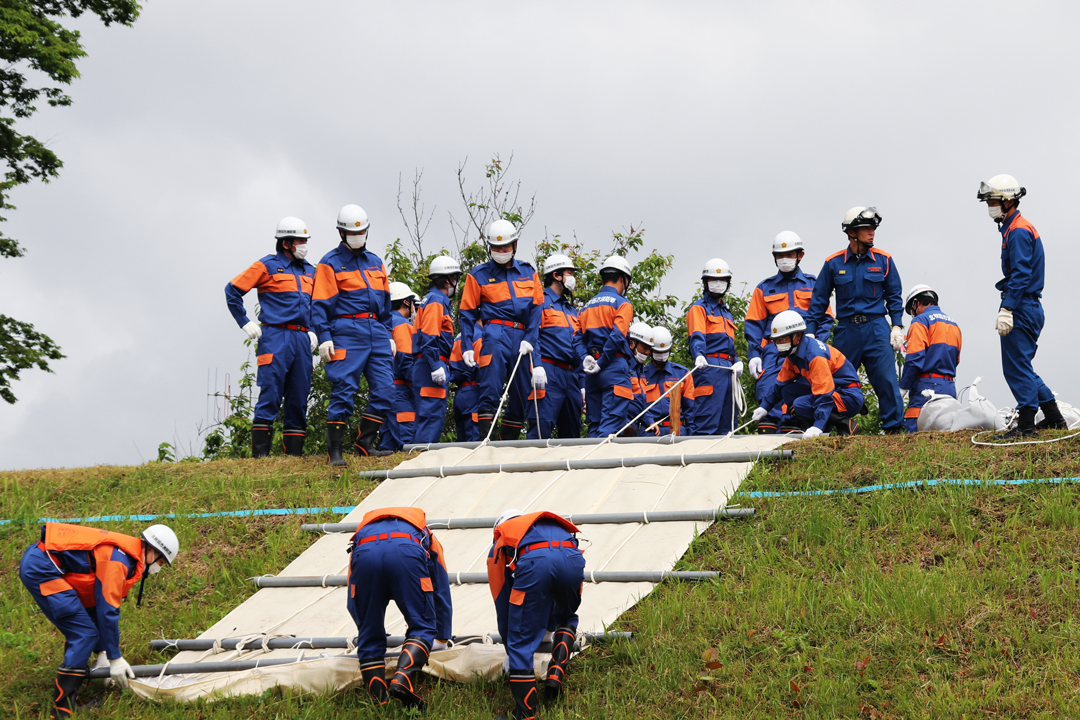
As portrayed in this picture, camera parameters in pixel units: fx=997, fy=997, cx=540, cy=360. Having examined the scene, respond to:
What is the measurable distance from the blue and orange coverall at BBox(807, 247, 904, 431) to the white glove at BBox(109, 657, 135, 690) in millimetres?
7368

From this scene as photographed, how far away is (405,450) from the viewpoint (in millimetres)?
10961

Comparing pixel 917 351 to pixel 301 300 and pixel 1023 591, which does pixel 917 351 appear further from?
pixel 301 300

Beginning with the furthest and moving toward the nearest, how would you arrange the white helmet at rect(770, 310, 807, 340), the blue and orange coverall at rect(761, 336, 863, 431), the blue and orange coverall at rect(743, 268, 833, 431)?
1. the blue and orange coverall at rect(743, 268, 833, 431)
2. the white helmet at rect(770, 310, 807, 340)
3. the blue and orange coverall at rect(761, 336, 863, 431)

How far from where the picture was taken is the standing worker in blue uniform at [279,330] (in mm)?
10898

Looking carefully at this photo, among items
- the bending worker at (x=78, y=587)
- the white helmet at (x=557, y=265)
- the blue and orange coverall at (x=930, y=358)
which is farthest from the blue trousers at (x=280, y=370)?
the blue and orange coverall at (x=930, y=358)

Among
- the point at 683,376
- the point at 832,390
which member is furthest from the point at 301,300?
the point at 832,390

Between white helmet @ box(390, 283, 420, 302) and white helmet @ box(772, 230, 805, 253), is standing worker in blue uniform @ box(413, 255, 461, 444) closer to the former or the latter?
white helmet @ box(390, 283, 420, 302)

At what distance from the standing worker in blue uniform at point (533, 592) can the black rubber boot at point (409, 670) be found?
0.50 m

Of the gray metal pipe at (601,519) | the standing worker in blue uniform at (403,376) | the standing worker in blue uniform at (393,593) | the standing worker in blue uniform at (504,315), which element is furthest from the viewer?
the standing worker in blue uniform at (403,376)

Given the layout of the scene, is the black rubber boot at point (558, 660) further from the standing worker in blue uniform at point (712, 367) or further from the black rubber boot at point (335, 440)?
the standing worker in blue uniform at point (712, 367)

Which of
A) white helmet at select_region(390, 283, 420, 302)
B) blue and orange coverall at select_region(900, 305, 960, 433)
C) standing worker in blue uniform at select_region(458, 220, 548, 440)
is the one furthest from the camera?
white helmet at select_region(390, 283, 420, 302)

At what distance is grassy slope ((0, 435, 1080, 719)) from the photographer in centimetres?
576

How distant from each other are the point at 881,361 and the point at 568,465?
3438mm

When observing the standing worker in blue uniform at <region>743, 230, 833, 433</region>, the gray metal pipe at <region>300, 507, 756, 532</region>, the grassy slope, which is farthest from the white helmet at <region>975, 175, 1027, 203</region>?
the gray metal pipe at <region>300, 507, 756, 532</region>
